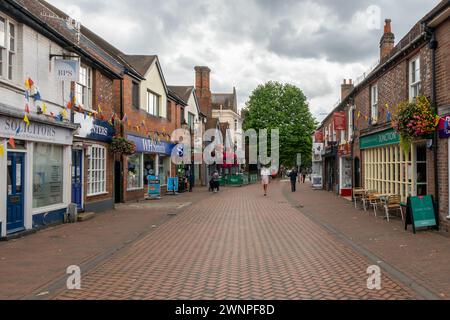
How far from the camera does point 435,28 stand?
11984 millimetres

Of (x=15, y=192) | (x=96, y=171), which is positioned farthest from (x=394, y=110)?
(x=15, y=192)

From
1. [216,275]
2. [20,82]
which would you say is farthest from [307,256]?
[20,82]

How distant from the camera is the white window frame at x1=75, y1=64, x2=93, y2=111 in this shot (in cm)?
1589

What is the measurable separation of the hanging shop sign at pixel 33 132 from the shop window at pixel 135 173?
8382 mm

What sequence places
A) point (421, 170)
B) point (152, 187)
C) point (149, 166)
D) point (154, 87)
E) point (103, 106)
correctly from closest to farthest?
point (421, 170), point (103, 106), point (152, 187), point (149, 166), point (154, 87)

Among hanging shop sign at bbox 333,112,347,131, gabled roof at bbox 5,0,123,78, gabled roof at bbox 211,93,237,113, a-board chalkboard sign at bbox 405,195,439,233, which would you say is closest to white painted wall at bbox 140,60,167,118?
gabled roof at bbox 5,0,123,78

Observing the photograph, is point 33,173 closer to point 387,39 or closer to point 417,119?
point 417,119

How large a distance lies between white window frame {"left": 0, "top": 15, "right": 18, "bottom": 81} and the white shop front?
115 cm

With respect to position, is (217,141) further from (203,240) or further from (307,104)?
(203,240)

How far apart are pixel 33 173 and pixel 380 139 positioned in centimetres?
1212

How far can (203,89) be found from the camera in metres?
49.5

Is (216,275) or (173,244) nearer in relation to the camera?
(216,275)

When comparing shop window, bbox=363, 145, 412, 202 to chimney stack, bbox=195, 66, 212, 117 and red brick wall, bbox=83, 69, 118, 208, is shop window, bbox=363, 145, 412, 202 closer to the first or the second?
red brick wall, bbox=83, 69, 118, 208
